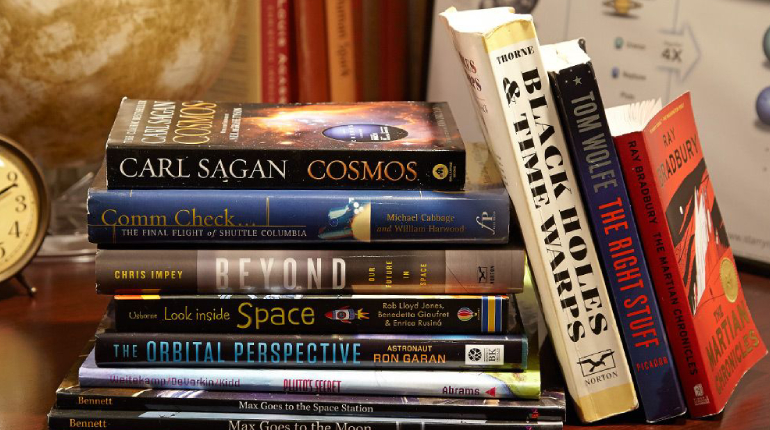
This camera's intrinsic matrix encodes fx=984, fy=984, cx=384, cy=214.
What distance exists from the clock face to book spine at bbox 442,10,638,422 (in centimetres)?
46

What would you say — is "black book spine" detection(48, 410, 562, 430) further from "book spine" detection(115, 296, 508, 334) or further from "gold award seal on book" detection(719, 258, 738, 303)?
"gold award seal on book" detection(719, 258, 738, 303)

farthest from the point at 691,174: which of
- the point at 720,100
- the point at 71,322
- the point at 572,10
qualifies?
the point at 71,322

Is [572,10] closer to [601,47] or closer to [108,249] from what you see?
[601,47]

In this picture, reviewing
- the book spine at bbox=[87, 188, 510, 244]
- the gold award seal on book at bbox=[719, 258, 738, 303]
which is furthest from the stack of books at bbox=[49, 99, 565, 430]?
the gold award seal on book at bbox=[719, 258, 738, 303]

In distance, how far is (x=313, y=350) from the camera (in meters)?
0.73

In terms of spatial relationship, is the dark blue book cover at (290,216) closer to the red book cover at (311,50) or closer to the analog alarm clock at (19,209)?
the analog alarm clock at (19,209)

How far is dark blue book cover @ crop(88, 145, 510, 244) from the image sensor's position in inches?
28.2

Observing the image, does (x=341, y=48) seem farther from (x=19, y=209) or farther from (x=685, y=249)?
(x=685, y=249)

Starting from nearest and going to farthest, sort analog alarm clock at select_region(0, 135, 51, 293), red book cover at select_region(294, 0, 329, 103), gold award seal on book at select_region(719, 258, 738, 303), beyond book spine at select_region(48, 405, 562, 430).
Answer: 1. beyond book spine at select_region(48, 405, 562, 430)
2. gold award seal on book at select_region(719, 258, 738, 303)
3. analog alarm clock at select_region(0, 135, 51, 293)
4. red book cover at select_region(294, 0, 329, 103)

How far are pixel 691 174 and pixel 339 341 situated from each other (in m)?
0.32

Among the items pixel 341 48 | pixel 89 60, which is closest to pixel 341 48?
pixel 341 48

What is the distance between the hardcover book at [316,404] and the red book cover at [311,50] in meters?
0.59

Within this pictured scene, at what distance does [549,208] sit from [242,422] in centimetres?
28

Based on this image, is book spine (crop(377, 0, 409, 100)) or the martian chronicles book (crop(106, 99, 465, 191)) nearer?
the martian chronicles book (crop(106, 99, 465, 191))
